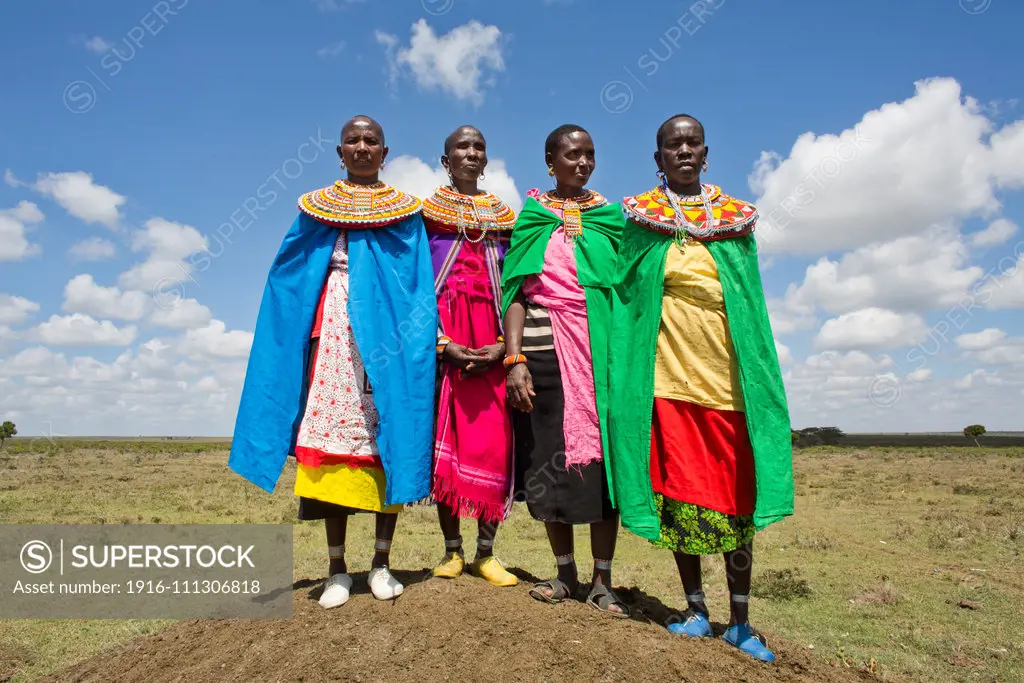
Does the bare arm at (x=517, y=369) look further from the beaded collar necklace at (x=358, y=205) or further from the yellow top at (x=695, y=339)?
the beaded collar necklace at (x=358, y=205)

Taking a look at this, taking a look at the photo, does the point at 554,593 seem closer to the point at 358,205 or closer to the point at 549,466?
the point at 549,466

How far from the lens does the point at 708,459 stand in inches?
138

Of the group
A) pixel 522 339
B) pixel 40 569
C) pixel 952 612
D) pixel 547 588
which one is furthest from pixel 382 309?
pixel 40 569

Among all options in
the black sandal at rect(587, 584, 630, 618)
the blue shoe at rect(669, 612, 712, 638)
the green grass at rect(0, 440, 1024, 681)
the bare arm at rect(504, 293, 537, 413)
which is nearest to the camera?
the blue shoe at rect(669, 612, 712, 638)

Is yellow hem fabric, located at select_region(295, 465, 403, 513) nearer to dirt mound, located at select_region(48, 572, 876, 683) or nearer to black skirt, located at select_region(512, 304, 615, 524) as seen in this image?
dirt mound, located at select_region(48, 572, 876, 683)

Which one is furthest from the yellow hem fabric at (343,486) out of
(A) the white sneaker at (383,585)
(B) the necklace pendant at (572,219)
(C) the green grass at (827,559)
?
(C) the green grass at (827,559)

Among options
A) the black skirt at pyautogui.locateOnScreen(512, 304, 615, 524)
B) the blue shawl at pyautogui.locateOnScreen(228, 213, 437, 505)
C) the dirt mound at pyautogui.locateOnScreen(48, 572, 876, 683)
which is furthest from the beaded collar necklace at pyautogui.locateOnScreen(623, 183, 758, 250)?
the dirt mound at pyautogui.locateOnScreen(48, 572, 876, 683)

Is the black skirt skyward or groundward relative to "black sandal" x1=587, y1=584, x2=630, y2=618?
skyward

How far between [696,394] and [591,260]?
3.39 ft

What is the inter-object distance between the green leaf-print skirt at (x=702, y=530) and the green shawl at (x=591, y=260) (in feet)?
1.65

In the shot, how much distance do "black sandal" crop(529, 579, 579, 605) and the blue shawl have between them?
33.7 inches

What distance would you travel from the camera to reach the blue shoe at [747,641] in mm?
3385

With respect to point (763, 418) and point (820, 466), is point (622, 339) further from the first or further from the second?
point (820, 466)

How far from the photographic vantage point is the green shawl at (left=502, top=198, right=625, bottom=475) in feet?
12.5
